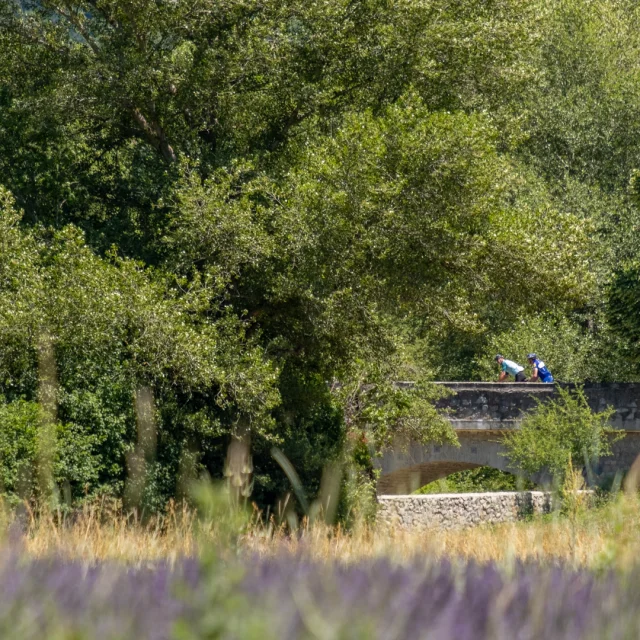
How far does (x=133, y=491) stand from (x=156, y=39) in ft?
22.7

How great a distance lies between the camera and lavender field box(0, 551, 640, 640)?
7.43 feet

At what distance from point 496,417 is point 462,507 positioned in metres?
5.02

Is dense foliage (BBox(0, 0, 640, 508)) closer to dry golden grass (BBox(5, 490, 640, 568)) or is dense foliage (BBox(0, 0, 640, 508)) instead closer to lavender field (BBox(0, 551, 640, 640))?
dry golden grass (BBox(5, 490, 640, 568))

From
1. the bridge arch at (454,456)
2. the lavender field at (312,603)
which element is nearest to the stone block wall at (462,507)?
the bridge arch at (454,456)

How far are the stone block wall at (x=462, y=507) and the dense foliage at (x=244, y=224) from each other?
1645mm

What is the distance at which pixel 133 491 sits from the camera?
1508 cm

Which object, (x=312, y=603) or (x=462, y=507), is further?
(x=462, y=507)

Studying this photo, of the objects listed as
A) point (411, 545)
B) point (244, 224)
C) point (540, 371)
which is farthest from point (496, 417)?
point (411, 545)

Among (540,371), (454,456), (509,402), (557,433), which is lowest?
(454,456)

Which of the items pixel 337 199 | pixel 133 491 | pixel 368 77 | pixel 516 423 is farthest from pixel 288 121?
pixel 516 423

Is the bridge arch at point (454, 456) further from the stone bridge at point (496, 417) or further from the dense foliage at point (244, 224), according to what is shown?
the dense foliage at point (244, 224)

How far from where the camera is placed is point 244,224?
15.0 metres

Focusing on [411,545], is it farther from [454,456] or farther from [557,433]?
[454,456]

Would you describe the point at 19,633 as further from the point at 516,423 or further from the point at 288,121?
the point at 516,423
